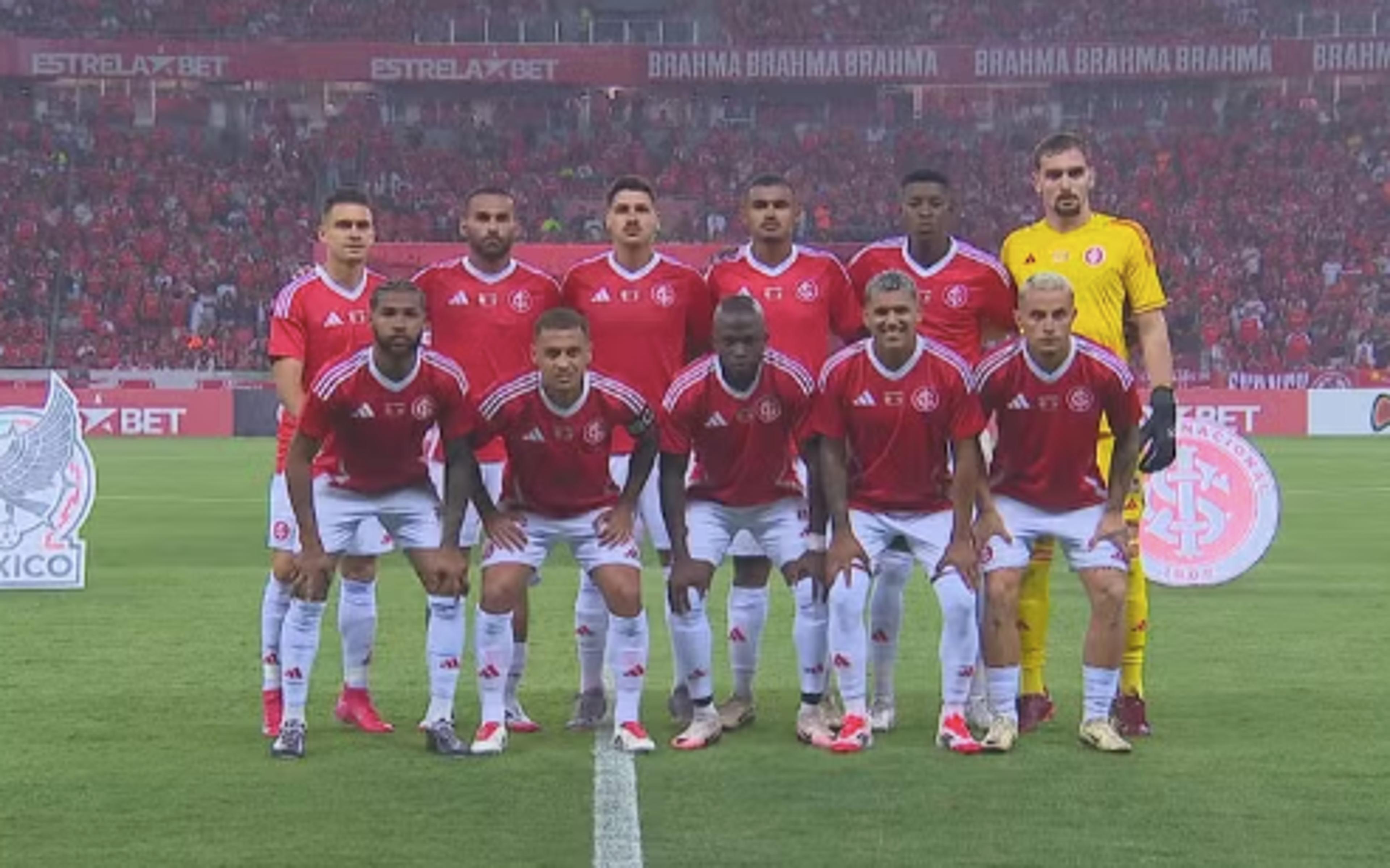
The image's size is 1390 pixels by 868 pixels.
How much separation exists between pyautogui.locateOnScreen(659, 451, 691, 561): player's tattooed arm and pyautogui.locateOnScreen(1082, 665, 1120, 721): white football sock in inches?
64.4

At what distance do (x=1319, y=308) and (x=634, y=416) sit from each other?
37839 millimetres

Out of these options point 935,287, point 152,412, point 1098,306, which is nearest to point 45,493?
point 935,287

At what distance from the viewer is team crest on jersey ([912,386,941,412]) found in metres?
8.71

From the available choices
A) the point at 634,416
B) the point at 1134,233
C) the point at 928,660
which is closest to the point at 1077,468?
the point at 1134,233

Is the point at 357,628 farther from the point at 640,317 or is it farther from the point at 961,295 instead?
the point at 961,295

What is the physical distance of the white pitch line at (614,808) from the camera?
672 cm

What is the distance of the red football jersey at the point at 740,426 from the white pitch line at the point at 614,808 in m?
1.13

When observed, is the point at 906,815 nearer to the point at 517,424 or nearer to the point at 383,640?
the point at 517,424

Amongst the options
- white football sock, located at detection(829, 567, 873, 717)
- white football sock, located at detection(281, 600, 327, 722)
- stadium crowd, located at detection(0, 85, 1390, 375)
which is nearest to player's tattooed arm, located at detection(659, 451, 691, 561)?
white football sock, located at detection(829, 567, 873, 717)

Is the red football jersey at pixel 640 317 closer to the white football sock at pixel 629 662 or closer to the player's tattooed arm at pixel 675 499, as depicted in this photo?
the player's tattooed arm at pixel 675 499

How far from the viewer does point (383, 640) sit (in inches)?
481

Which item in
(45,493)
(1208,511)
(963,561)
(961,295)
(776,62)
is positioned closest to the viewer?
(963,561)

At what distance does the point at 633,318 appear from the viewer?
9516 millimetres

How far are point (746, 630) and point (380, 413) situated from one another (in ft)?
A: 5.86
